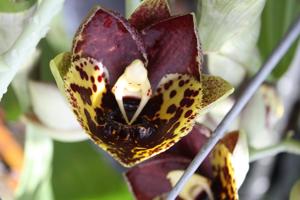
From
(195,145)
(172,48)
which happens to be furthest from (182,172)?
(172,48)

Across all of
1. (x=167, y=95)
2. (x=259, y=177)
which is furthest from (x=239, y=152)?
(x=259, y=177)

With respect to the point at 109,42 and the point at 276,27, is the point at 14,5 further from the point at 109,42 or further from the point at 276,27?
the point at 276,27

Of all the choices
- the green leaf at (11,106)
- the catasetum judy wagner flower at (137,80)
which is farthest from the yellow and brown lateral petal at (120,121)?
the green leaf at (11,106)

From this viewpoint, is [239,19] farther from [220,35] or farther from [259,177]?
[259,177]

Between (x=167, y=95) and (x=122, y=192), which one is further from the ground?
(x=167, y=95)

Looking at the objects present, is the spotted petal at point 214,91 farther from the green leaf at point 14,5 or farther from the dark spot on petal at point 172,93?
the green leaf at point 14,5
